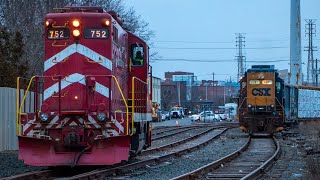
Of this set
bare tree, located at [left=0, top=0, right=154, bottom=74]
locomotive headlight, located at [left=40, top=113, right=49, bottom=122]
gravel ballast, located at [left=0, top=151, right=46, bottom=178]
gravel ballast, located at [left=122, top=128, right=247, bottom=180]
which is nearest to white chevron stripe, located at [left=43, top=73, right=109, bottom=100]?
locomotive headlight, located at [left=40, top=113, right=49, bottom=122]

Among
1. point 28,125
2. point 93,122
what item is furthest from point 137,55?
point 28,125

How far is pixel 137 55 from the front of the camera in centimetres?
1594

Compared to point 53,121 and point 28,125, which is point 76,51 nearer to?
point 53,121

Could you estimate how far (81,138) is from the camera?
12.3 m

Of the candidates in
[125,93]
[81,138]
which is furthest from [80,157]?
[125,93]

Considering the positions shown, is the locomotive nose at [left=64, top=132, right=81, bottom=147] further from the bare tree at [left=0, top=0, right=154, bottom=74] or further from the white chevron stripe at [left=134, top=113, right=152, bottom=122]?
the bare tree at [left=0, top=0, right=154, bottom=74]

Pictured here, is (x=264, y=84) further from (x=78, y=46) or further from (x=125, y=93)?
(x=78, y=46)

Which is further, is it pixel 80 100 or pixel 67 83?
pixel 67 83

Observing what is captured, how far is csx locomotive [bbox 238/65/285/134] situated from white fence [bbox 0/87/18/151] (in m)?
15.7

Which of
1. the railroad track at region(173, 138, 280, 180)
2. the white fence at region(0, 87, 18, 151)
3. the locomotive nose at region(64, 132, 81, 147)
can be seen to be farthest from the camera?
the white fence at region(0, 87, 18, 151)

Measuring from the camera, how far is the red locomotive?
1241 centimetres

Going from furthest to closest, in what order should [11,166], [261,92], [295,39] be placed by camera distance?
[295,39], [261,92], [11,166]

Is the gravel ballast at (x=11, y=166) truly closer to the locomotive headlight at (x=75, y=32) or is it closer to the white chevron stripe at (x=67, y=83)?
the white chevron stripe at (x=67, y=83)

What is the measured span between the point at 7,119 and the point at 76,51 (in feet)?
20.4
